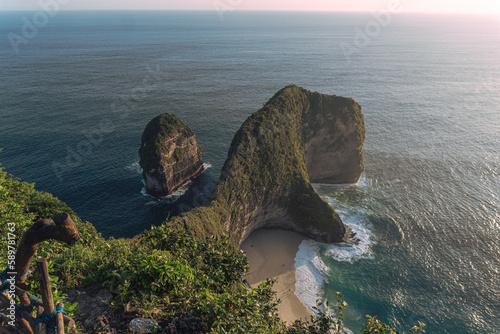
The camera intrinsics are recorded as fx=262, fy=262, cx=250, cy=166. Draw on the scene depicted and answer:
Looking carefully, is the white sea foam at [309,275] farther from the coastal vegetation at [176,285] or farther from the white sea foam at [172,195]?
the white sea foam at [172,195]

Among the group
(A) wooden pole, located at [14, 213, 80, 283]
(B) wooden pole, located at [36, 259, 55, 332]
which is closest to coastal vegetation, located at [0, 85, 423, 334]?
(B) wooden pole, located at [36, 259, 55, 332]

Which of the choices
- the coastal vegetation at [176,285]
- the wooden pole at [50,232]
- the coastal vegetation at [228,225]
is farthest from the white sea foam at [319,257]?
the wooden pole at [50,232]

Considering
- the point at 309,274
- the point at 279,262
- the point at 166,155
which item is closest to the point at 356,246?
the point at 309,274

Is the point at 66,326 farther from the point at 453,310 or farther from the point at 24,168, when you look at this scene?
the point at 24,168

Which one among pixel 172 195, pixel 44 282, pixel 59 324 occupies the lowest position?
pixel 172 195

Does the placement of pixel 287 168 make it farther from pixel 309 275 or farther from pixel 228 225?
pixel 309 275

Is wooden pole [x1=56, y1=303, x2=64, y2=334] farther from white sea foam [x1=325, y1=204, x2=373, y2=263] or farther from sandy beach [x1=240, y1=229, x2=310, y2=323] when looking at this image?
white sea foam [x1=325, y1=204, x2=373, y2=263]

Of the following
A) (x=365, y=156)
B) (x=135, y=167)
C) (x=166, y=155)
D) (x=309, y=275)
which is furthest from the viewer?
(x=365, y=156)

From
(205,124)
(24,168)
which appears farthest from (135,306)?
(205,124)
